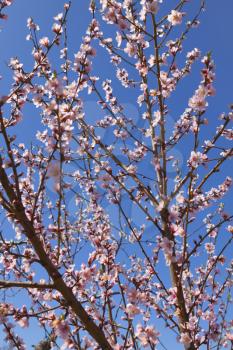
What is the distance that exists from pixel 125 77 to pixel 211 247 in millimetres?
3264

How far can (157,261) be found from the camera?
18.2ft

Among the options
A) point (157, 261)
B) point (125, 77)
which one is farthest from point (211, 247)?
point (125, 77)

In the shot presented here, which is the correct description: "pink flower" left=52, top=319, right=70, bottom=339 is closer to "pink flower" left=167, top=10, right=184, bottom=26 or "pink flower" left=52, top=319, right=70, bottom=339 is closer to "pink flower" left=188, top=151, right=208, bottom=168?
"pink flower" left=188, top=151, right=208, bottom=168

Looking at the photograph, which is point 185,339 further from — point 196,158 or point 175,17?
point 175,17

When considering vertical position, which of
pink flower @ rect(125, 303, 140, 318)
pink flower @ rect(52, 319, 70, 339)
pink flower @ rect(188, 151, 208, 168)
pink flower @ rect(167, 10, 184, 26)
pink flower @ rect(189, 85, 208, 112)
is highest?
pink flower @ rect(167, 10, 184, 26)

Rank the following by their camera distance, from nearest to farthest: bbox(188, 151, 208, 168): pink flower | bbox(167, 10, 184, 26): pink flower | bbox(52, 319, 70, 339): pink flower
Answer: bbox(52, 319, 70, 339): pink flower → bbox(188, 151, 208, 168): pink flower → bbox(167, 10, 184, 26): pink flower

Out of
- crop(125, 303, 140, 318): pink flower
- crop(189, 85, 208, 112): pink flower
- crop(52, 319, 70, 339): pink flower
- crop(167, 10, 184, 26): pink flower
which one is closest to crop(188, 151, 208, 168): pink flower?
crop(189, 85, 208, 112): pink flower

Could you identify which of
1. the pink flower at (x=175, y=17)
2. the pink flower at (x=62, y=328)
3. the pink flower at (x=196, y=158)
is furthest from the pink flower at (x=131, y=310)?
the pink flower at (x=175, y=17)

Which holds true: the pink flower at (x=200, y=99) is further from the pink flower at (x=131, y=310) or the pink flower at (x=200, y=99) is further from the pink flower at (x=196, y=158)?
the pink flower at (x=131, y=310)

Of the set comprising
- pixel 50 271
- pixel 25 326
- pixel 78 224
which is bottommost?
pixel 50 271

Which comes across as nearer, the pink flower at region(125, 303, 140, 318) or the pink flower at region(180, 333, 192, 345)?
the pink flower at region(180, 333, 192, 345)

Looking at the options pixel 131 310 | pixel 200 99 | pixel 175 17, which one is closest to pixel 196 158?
pixel 200 99

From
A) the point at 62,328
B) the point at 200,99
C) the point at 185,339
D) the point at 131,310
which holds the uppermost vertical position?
the point at 200,99

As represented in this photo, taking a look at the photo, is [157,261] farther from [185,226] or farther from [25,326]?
[25,326]
